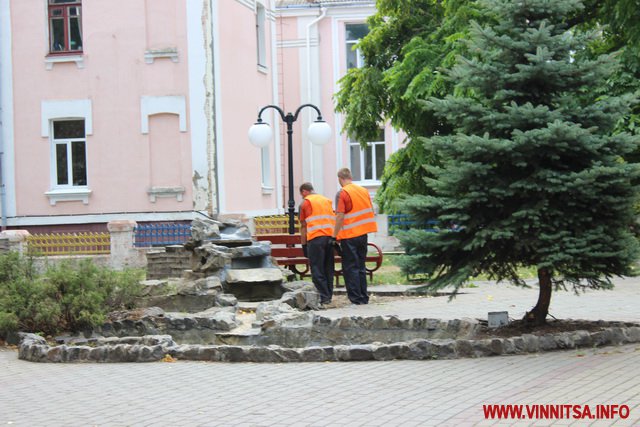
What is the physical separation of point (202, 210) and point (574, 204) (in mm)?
16989

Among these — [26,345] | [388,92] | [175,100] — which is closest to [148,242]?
[175,100]

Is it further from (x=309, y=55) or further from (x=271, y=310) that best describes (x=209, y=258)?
(x=309, y=55)

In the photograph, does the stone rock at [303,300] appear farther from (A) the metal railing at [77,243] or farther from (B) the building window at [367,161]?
(B) the building window at [367,161]

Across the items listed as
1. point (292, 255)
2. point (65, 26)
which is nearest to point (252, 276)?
point (292, 255)

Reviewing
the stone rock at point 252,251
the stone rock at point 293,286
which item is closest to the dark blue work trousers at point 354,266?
the stone rock at point 293,286

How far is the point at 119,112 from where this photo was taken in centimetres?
2711

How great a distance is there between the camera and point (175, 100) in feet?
87.7

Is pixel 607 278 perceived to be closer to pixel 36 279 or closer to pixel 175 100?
pixel 36 279

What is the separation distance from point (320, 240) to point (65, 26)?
14667 millimetres

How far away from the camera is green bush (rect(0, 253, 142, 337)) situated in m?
12.4

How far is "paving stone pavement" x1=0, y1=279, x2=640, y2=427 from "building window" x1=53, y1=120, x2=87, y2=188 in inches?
670

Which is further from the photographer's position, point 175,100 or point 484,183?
point 175,100

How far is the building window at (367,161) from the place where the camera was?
129 feet

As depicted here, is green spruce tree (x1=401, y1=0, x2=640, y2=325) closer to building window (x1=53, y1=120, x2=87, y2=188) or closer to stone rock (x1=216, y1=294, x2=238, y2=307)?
stone rock (x1=216, y1=294, x2=238, y2=307)
